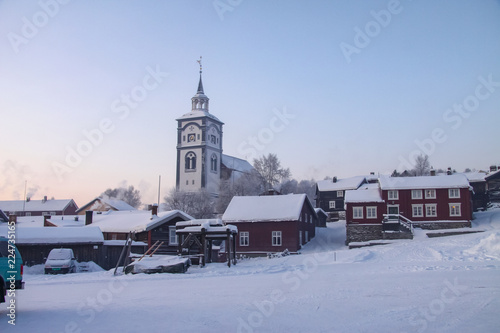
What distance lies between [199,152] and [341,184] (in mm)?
34833

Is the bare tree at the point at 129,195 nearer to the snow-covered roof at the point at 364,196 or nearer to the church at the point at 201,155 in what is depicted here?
the church at the point at 201,155

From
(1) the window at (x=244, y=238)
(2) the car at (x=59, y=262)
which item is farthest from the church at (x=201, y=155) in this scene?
(2) the car at (x=59, y=262)

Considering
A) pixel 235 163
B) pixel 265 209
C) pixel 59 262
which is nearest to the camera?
pixel 59 262


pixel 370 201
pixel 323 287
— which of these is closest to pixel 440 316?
pixel 323 287

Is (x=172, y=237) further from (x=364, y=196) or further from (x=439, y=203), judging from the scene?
(x=439, y=203)

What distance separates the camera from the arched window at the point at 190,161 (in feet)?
316

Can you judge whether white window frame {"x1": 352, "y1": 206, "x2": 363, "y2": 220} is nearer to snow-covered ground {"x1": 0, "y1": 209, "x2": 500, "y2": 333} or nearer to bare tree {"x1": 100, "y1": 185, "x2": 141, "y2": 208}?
snow-covered ground {"x1": 0, "y1": 209, "x2": 500, "y2": 333}

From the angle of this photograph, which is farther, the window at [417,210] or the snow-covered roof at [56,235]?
the window at [417,210]

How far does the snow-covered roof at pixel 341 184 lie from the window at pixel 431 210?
815 inches

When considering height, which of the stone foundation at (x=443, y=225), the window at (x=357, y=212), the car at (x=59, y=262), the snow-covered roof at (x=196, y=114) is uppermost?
the snow-covered roof at (x=196, y=114)

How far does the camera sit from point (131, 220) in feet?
144

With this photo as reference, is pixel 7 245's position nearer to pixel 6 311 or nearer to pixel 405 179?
pixel 6 311

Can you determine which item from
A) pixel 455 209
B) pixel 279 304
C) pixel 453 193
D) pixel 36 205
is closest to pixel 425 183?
pixel 453 193

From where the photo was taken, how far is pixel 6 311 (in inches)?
490
